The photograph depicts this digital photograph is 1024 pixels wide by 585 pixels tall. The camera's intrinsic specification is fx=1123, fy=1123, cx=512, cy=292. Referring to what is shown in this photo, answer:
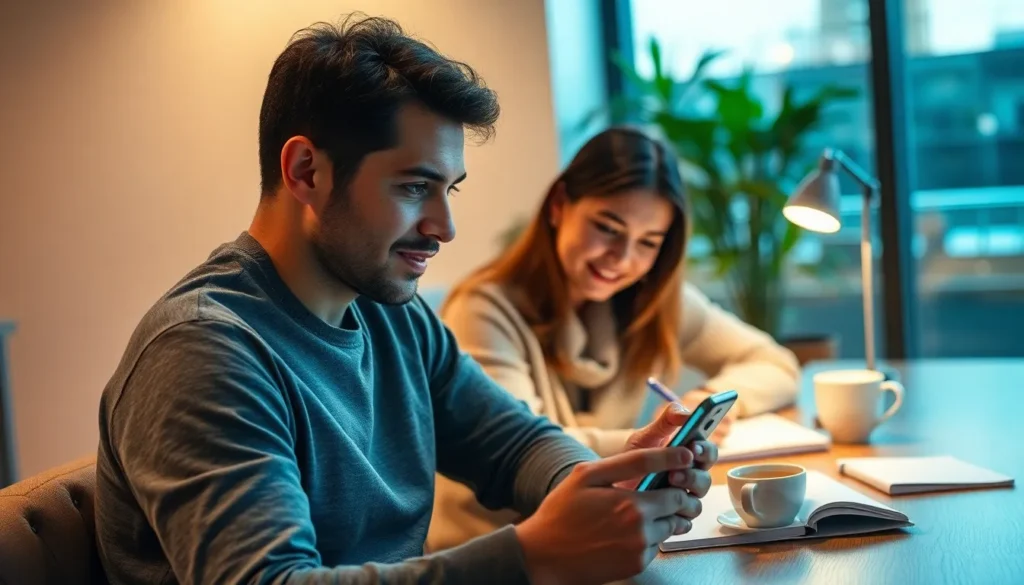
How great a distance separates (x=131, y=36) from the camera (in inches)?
115

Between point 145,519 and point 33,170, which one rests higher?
point 33,170

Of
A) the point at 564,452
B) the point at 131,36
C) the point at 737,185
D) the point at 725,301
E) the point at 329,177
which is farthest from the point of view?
the point at 725,301

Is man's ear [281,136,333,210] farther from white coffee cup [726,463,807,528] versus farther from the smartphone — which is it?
white coffee cup [726,463,807,528]

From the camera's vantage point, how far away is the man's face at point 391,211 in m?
1.23

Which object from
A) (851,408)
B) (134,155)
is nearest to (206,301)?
(851,408)

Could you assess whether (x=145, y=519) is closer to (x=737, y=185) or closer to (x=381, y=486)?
(x=381, y=486)

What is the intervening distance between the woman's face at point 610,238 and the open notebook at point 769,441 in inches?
14.3

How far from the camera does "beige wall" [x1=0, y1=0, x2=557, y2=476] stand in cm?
292

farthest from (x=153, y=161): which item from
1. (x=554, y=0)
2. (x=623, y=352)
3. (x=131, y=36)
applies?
(x=623, y=352)

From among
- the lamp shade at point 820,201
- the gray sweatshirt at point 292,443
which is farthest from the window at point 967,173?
the gray sweatshirt at point 292,443

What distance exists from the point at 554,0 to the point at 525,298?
141 centimetres

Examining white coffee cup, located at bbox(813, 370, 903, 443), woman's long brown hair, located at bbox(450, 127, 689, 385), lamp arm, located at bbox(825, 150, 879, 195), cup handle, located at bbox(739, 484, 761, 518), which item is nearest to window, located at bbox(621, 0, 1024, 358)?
woman's long brown hair, located at bbox(450, 127, 689, 385)

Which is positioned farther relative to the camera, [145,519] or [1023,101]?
[1023,101]

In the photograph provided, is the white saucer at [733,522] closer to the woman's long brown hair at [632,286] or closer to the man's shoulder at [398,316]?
the man's shoulder at [398,316]
